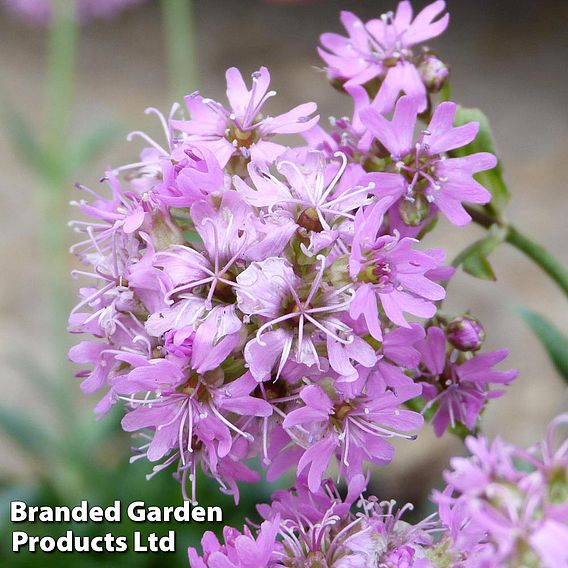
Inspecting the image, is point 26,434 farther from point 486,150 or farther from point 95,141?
point 486,150

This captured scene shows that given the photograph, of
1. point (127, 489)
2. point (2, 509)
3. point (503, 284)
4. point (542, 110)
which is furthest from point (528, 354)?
point (542, 110)

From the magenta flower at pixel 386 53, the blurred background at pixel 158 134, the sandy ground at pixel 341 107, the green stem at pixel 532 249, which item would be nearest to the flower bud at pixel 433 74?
the magenta flower at pixel 386 53

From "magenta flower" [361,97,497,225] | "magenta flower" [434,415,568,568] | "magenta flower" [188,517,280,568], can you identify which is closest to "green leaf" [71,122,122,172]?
"magenta flower" [361,97,497,225]

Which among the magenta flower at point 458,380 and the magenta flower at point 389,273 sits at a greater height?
the magenta flower at point 389,273

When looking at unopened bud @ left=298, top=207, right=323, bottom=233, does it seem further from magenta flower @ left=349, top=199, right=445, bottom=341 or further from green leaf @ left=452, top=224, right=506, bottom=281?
green leaf @ left=452, top=224, right=506, bottom=281

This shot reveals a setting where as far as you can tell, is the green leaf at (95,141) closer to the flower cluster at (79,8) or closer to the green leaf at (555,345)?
the flower cluster at (79,8)

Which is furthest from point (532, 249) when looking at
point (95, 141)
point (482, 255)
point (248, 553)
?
point (95, 141)
